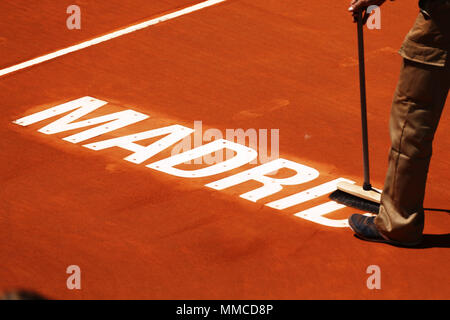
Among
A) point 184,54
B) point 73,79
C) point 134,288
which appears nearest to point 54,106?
point 73,79

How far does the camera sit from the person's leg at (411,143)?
6.16m

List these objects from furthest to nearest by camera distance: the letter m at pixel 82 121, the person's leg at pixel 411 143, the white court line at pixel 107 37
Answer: the white court line at pixel 107 37, the letter m at pixel 82 121, the person's leg at pixel 411 143

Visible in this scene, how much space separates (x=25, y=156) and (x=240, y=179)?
1.77 metres

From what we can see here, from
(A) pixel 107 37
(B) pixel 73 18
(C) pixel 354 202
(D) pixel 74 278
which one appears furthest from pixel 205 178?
(B) pixel 73 18

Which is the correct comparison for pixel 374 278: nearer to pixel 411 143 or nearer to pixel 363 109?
pixel 411 143

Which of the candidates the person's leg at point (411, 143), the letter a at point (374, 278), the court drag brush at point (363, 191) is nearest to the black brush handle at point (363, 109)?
the court drag brush at point (363, 191)

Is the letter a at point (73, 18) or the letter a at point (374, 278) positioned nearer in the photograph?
the letter a at point (374, 278)

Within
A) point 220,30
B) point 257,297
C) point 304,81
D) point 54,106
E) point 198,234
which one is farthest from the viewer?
point 220,30

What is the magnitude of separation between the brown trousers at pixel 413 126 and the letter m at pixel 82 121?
2.73 metres

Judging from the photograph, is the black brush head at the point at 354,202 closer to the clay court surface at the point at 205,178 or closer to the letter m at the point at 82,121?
the clay court surface at the point at 205,178

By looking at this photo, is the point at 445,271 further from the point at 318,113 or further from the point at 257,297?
the point at 318,113

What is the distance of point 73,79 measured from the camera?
9094mm

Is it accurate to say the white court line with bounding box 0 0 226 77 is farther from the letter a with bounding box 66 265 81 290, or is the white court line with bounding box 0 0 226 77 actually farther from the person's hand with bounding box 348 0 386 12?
the person's hand with bounding box 348 0 386 12

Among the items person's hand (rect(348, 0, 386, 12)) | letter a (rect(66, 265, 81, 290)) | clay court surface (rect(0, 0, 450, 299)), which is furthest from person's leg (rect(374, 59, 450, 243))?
letter a (rect(66, 265, 81, 290))
